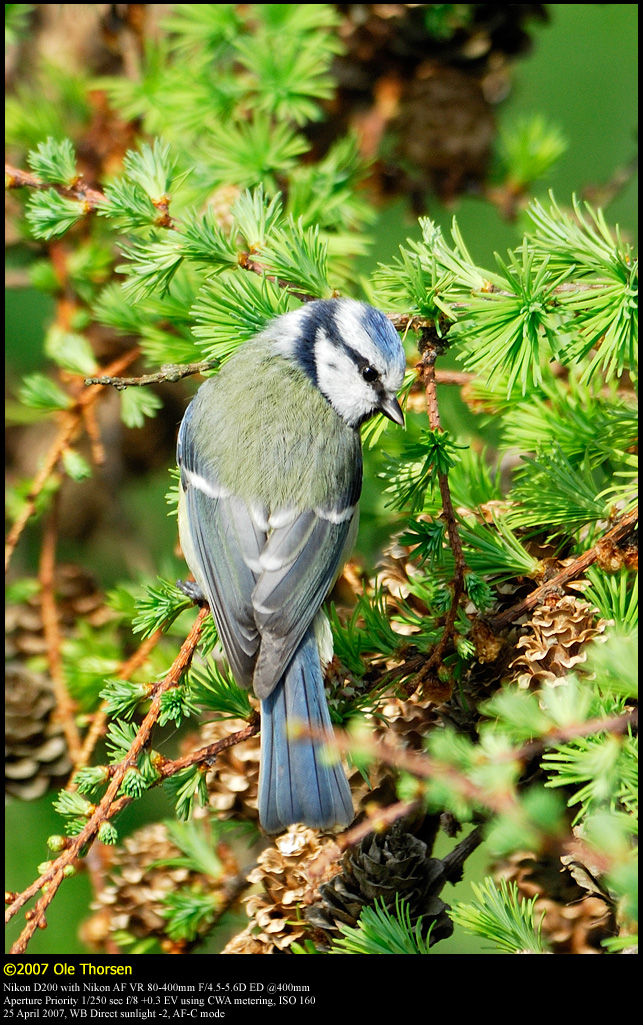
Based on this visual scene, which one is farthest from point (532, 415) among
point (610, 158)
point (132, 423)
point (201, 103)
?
point (610, 158)

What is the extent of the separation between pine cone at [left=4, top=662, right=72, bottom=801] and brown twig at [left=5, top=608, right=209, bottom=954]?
0.53 m

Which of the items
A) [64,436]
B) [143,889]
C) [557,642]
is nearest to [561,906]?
[557,642]

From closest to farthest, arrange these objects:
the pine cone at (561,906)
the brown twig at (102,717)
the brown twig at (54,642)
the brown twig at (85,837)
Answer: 1. the brown twig at (85,837)
2. the pine cone at (561,906)
3. the brown twig at (102,717)
4. the brown twig at (54,642)

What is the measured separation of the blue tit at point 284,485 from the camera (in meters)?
1.13

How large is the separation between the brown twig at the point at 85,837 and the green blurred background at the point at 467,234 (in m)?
0.22

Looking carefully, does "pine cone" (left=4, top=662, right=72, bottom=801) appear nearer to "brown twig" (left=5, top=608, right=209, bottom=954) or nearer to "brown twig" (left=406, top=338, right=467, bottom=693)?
"brown twig" (left=5, top=608, right=209, bottom=954)

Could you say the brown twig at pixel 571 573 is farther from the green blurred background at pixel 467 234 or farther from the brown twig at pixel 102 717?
the brown twig at pixel 102 717

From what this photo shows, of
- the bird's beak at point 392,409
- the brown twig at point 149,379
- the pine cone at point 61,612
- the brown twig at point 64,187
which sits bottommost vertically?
the pine cone at point 61,612

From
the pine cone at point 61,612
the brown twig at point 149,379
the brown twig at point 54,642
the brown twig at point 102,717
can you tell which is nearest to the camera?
the brown twig at point 149,379

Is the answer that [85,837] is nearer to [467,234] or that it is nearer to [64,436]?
[64,436]

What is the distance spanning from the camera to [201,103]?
5.01ft

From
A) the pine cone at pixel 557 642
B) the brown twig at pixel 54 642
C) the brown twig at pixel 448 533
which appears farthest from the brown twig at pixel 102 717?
the pine cone at pixel 557 642

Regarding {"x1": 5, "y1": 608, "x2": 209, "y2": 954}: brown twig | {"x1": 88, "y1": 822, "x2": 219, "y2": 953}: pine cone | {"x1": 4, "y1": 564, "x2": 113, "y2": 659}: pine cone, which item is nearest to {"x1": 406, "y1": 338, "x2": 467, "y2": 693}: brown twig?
{"x1": 5, "y1": 608, "x2": 209, "y2": 954}: brown twig
